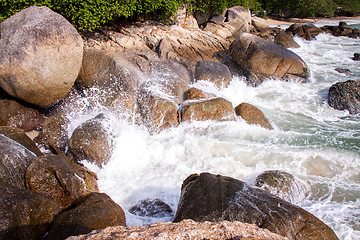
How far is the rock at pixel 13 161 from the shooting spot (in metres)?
4.61

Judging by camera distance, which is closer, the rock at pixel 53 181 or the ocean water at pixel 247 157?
the rock at pixel 53 181

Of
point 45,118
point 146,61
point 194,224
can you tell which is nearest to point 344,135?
point 146,61

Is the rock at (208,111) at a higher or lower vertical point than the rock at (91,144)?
higher

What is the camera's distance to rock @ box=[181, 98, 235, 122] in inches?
320

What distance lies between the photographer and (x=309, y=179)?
6.30m

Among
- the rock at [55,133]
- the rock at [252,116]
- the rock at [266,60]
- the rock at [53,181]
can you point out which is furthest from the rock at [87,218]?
the rock at [266,60]

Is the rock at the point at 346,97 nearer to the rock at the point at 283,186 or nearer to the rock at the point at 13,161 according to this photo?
the rock at the point at 283,186

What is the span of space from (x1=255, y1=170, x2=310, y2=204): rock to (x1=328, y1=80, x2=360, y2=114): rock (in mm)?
5152

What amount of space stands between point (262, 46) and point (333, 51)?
9.11 m

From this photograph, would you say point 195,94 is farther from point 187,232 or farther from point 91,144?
point 187,232

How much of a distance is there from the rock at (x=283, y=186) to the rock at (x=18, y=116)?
6064mm

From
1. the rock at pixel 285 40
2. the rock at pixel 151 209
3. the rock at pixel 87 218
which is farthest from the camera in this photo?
the rock at pixel 285 40

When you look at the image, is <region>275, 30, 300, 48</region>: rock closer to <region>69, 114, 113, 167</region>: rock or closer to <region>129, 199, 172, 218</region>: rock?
<region>69, 114, 113, 167</region>: rock

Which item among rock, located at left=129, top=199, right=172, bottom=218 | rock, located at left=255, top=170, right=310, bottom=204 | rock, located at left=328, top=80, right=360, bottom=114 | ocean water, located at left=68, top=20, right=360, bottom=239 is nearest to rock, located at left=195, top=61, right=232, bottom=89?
ocean water, located at left=68, top=20, right=360, bottom=239
